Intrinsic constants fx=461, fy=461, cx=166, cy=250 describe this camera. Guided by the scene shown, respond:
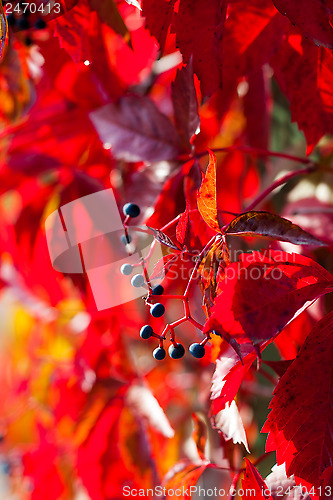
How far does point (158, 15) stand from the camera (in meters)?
0.44

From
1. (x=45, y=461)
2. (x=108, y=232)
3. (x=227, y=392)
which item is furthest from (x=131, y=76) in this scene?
(x=45, y=461)

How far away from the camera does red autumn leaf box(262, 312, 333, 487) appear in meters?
0.41

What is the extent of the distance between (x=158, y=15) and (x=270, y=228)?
229 mm

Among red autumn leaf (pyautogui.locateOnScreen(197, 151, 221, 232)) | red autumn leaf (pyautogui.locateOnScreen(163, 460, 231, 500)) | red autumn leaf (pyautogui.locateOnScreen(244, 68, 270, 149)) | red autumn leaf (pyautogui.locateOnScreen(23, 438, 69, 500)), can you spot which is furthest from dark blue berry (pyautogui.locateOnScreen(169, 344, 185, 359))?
red autumn leaf (pyautogui.locateOnScreen(23, 438, 69, 500))

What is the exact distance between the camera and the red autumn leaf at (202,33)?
1.42ft

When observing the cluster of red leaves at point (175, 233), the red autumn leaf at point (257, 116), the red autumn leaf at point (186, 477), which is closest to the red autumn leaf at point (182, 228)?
the cluster of red leaves at point (175, 233)

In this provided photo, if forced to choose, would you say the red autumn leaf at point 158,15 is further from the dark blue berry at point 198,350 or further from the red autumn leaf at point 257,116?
the red autumn leaf at point 257,116

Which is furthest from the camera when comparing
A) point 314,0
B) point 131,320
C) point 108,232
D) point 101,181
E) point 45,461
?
point 131,320

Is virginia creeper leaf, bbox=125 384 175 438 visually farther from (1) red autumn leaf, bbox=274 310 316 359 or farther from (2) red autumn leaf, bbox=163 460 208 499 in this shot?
(1) red autumn leaf, bbox=274 310 316 359

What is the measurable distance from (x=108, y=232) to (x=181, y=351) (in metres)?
0.38

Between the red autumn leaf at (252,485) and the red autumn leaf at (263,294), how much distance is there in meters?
0.16

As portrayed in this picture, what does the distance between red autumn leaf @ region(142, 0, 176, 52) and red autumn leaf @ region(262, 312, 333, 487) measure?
31cm

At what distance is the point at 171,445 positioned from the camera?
1059mm

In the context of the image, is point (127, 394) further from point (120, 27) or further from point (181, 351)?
point (120, 27)
